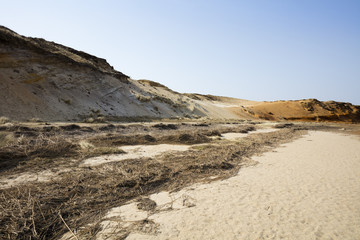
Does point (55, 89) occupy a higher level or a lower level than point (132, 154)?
higher

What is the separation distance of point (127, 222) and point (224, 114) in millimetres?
40283

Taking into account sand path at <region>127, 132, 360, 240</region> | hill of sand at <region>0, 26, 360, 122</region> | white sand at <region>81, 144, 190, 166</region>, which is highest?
hill of sand at <region>0, 26, 360, 122</region>

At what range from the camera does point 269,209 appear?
13.9 ft

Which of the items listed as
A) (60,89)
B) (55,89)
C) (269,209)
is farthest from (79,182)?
(60,89)

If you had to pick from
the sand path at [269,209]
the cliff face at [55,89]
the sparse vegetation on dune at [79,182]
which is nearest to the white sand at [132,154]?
the sparse vegetation on dune at [79,182]

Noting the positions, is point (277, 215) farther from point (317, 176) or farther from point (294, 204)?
point (317, 176)

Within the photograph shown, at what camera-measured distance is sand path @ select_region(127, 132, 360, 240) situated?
3.47 m

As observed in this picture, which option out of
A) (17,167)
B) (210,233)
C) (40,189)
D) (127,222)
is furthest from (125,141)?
(210,233)

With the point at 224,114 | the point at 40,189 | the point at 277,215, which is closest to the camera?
the point at 277,215

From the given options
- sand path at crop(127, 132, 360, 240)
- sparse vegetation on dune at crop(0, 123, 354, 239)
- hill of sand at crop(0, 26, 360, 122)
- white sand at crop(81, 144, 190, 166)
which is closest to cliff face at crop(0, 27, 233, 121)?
hill of sand at crop(0, 26, 360, 122)

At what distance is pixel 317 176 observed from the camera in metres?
6.54

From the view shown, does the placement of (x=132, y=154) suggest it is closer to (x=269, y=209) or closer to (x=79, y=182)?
(x=79, y=182)

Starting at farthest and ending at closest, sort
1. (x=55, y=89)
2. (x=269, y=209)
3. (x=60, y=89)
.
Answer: (x=60, y=89) → (x=55, y=89) → (x=269, y=209)

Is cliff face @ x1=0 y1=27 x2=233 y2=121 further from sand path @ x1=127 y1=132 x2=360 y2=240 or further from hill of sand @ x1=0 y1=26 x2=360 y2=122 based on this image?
sand path @ x1=127 y1=132 x2=360 y2=240
